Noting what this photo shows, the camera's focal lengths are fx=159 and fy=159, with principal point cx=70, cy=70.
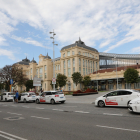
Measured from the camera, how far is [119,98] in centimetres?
1341

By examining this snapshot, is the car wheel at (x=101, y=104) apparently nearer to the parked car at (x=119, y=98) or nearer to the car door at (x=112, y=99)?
the parked car at (x=119, y=98)

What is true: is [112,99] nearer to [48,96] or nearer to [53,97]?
[53,97]

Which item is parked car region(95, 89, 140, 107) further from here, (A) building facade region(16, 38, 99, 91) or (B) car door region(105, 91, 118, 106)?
(A) building facade region(16, 38, 99, 91)

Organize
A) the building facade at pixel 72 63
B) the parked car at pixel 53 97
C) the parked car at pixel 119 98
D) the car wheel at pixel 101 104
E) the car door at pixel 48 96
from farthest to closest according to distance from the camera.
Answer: the building facade at pixel 72 63
the car door at pixel 48 96
the parked car at pixel 53 97
the car wheel at pixel 101 104
the parked car at pixel 119 98

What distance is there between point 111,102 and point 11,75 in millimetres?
35016

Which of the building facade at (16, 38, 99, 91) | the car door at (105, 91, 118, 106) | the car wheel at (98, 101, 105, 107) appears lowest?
the car wheel at (98, 101, 105, 107)

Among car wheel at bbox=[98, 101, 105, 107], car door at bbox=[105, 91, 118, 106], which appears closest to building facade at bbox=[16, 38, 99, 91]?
car wheel at bbox=[98, 101, 105, 107]

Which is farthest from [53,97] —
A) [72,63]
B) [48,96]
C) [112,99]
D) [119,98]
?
[72,63]

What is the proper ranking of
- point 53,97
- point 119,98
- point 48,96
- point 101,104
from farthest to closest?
point 48,96, point 53,97, point 101,104, point 119,98

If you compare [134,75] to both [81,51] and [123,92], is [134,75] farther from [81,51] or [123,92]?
[123,92]

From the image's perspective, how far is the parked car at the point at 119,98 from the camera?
510 inches

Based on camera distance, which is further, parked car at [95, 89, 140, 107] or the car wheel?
the car wheel

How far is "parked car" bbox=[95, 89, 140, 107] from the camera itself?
13.0m

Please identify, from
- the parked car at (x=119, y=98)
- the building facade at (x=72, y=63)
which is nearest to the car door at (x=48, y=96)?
the parked car at (x=119, y=98)
